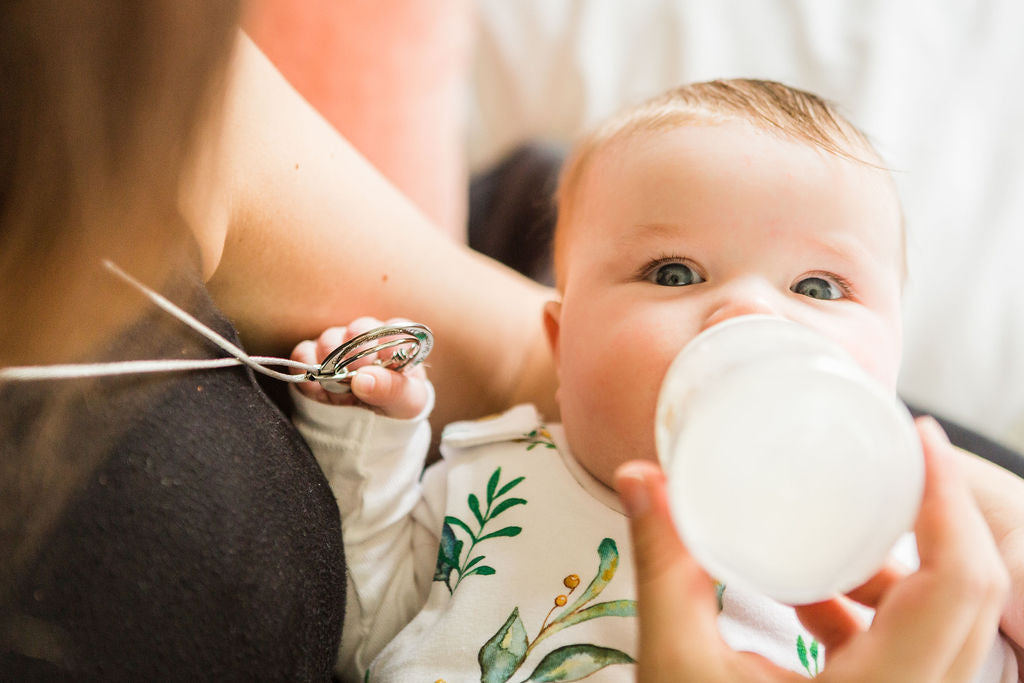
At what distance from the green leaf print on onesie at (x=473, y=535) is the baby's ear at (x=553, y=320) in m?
0.17

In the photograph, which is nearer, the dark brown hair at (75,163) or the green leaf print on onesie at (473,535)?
the dark brown hair at (75,163)

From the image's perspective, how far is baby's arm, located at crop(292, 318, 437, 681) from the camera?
807mm

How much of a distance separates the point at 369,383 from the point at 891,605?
46 cm

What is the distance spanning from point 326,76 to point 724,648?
947mm

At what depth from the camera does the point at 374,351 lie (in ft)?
2.33

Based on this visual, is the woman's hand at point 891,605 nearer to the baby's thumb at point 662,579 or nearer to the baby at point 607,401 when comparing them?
the baby's thumb at point 662,579

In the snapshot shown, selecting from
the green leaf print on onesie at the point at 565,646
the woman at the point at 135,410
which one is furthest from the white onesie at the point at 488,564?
the woman at the point at 135,410

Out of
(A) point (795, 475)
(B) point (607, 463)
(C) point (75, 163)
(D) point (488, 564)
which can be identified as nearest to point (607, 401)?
(B) point (607, 463)

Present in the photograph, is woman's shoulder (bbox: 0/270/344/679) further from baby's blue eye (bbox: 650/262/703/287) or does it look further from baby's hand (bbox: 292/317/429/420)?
baby's blue eye (bbox: 650/262/703/287)

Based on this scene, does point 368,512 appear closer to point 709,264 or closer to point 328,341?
point 328,341

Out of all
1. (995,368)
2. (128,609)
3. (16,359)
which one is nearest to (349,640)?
(128,609)

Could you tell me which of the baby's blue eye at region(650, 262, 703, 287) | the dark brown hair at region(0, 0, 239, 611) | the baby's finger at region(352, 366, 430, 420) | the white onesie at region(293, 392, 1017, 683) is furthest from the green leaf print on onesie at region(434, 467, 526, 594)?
the dark brown hair at region(0, 0, 239, 611)

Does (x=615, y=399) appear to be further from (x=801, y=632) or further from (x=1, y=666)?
(x=1, y=666)

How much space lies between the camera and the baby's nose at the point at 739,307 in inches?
24.0
